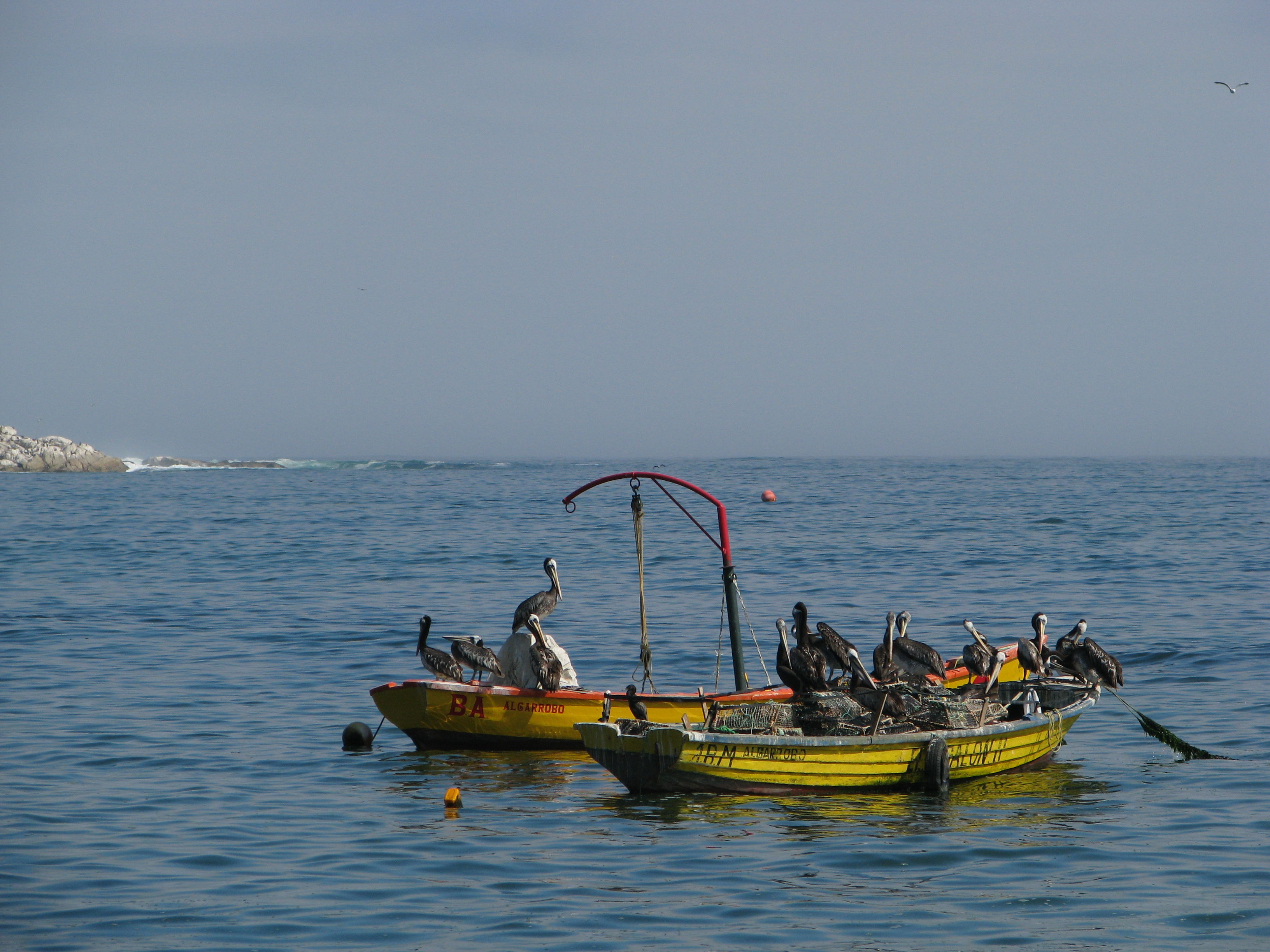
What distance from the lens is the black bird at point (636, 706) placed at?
15.2 meters

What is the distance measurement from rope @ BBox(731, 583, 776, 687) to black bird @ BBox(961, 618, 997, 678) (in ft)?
8.75

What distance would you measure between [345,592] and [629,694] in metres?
21.0

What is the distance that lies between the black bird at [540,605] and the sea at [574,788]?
1843 millimetres

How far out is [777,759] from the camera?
48.0 ft

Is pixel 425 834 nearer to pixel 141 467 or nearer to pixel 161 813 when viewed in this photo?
pixel 161 813

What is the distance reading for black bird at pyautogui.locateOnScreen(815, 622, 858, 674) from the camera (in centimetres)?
1602

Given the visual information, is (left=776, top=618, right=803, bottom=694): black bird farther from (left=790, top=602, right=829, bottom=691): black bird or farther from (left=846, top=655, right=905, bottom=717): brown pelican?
(left=846, top=655, right=905, bottom=717): brown pelican

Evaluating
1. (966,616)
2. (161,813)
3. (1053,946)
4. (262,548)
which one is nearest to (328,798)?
(161,813)

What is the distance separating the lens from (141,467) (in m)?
153

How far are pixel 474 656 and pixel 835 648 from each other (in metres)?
5.17

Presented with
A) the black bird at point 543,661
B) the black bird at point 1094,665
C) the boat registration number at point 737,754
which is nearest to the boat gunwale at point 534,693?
the black bird at point 543,661

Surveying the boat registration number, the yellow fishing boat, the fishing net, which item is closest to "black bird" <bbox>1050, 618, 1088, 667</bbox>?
the yellow fishing boat

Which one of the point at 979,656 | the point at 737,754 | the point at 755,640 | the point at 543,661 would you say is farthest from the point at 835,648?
the point at 543,661

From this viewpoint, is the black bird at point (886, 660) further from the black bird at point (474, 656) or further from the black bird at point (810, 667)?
the black bird at point (474, 656)
